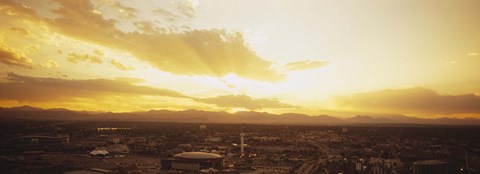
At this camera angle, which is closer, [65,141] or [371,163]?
[371,163]

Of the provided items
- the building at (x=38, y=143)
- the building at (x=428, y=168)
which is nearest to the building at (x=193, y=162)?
the building at (x=428, y=168)

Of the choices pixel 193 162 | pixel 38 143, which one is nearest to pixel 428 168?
pixel 193 162

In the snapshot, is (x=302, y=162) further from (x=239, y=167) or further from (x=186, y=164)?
(x=186, y=164)

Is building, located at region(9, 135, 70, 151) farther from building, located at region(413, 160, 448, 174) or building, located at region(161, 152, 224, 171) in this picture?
building, located at region(413, 160, 448, 174)

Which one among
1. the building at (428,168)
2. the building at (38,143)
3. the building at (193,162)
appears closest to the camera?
the building at (428,168)

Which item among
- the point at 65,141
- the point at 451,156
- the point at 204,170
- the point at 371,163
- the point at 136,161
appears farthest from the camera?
the point at 65,141

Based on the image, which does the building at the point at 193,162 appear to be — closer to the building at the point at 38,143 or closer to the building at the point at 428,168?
the building at the point at 428,168

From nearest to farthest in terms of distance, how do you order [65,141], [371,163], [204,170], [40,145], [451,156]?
1. [204,170]
2. [371,163]
3. [451,156]
4. [40,145]
5. [65,141]

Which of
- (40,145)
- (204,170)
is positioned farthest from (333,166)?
(40,145)
